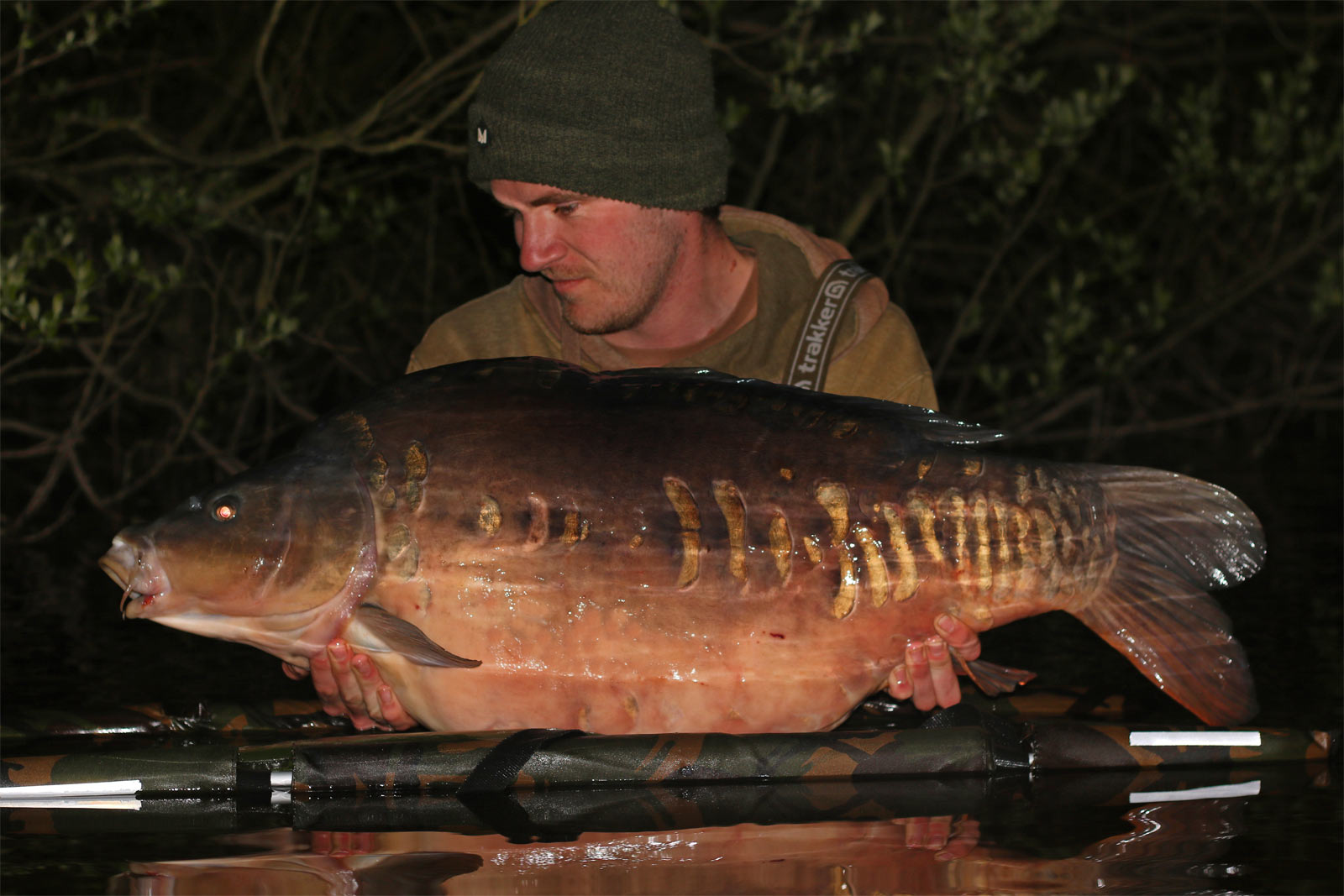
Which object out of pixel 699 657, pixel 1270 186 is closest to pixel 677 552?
pixel 699 657

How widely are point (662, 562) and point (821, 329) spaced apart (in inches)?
41.0

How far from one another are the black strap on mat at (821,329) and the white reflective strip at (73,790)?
65.7 inches

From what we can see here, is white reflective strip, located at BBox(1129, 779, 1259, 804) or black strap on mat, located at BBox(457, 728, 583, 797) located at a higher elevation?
black strap on mat, located at BBox(457, 728, 583, 797)

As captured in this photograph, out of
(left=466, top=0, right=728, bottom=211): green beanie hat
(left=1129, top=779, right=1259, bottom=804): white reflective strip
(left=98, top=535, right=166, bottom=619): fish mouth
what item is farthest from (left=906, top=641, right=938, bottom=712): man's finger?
(left=98, top=535, right=166, bottom=619): fish mouth

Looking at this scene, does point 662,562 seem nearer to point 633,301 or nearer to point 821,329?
point 633,301

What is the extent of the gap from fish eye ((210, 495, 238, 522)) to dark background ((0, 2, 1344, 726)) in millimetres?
1231

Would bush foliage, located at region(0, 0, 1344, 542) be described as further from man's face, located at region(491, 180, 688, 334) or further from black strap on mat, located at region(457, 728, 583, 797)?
black strap on mat, located at region(457, 728, 583, 797)

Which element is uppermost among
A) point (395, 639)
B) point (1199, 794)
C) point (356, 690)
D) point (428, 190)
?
point (428, 190)

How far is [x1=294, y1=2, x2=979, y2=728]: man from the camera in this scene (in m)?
3.40

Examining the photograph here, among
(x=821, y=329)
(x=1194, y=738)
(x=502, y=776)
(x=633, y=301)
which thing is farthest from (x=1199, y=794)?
(x=633, y=301)

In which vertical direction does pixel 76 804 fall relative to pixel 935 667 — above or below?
below

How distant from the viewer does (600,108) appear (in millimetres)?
3389

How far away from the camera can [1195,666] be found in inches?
111

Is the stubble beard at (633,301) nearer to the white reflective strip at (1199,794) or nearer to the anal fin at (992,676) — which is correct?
the anal fin at (992,676)
